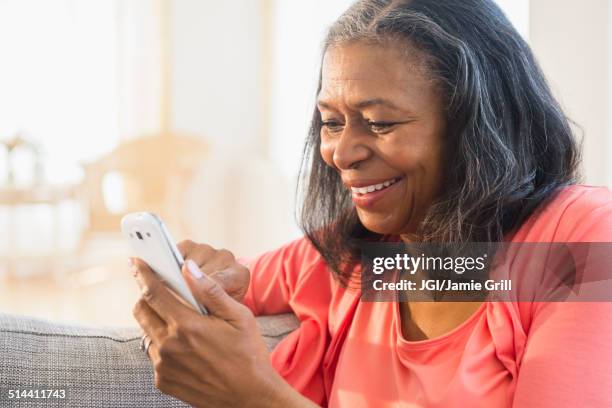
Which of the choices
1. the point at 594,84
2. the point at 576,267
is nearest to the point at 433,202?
the point at 576,267

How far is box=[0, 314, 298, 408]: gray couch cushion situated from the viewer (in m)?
1.07

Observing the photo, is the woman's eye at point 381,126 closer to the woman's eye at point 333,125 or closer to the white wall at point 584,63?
the woman's eye at point 333,125

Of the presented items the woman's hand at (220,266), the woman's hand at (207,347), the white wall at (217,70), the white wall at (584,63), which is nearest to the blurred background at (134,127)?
the white wall at (217,70)

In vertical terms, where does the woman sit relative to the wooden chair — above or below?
above

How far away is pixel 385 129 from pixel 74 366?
501 mm

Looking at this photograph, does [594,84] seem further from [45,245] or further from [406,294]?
[45,245]

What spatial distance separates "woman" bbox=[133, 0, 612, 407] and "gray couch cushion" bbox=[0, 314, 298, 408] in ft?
0.54

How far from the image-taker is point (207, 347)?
Answer: 34.0 inches

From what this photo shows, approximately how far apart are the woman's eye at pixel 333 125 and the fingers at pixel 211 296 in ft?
1.03

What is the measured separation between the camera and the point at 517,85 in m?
1.05

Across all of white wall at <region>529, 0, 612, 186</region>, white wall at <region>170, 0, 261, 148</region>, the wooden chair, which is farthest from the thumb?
white wall at <region>170, 0, 261, 148</region>

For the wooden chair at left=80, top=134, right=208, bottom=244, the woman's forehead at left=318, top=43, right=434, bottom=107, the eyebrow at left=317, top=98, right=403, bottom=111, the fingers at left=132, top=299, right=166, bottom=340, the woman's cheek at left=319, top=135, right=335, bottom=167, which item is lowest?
the wooden chair at left=80, top=134, right=208, bottom=244

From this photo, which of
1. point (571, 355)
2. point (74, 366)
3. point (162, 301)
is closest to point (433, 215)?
point (571, 355)

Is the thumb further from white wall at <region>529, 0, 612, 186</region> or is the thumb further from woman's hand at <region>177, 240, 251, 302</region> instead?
white wall at <region>529, 0, 612, 186</region>
